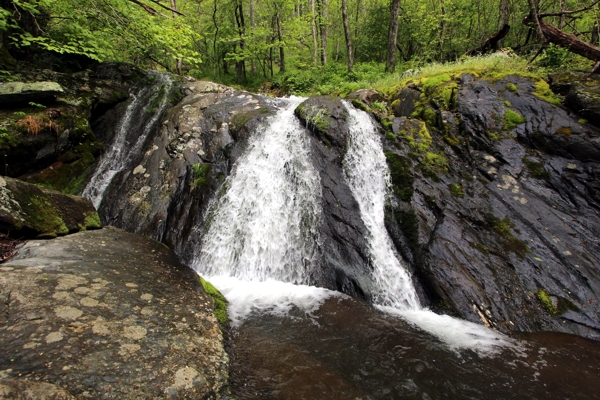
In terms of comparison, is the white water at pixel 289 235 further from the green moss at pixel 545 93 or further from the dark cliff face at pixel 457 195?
the green moss at pixel 545 93

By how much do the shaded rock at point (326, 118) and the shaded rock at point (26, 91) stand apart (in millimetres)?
8036

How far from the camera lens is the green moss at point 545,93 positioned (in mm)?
8542

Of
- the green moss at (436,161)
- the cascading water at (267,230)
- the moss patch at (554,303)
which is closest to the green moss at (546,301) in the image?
the moss patch at (554,303)

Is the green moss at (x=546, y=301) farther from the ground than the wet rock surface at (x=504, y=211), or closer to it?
closer to it

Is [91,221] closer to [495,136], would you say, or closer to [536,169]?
[495,136]

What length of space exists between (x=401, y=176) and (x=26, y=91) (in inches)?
461

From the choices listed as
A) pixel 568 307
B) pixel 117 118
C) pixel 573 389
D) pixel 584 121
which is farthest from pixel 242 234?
pixel 584 121

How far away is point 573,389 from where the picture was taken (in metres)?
4.07

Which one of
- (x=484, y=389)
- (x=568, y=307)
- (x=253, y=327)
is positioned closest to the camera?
(x=484, y=389)

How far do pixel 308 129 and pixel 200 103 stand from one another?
473 cm

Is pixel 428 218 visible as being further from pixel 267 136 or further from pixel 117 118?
pixel 117 118

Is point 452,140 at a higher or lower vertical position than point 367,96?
lower

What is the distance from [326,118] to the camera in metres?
9.78

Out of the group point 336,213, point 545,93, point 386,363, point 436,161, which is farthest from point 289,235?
point 545,93
